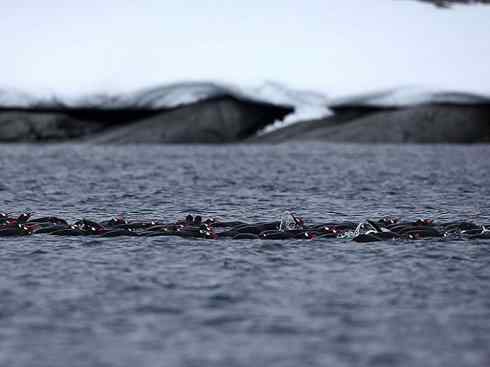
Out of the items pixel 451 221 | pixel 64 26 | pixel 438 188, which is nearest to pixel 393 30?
pixel 64 26

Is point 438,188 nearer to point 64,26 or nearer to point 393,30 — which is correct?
point 393,30

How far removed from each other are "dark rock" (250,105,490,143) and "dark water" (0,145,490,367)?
48.0 meters

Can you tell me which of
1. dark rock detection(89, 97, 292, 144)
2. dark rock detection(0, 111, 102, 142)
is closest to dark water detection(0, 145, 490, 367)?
dark rock detection(89, 97, 292, 144)

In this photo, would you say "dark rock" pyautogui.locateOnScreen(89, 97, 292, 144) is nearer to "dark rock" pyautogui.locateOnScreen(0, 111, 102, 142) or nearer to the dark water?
"dark rock" pyautogui.locateOnScreen(0, 111, 102, 142)

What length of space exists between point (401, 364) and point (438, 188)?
3337 centimetres

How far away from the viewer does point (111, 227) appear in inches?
1169

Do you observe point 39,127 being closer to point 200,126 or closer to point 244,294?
point 200,126

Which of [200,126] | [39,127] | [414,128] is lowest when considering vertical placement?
[414,128]

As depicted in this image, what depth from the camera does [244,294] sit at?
20.0m

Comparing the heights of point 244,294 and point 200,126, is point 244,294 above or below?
below

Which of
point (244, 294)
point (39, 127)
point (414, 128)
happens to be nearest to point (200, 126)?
point (39, 127)

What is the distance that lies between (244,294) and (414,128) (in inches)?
2857

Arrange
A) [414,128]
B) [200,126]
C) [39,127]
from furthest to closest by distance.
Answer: [39,127], [200,126], [414,128]

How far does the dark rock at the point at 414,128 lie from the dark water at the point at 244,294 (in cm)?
4803
